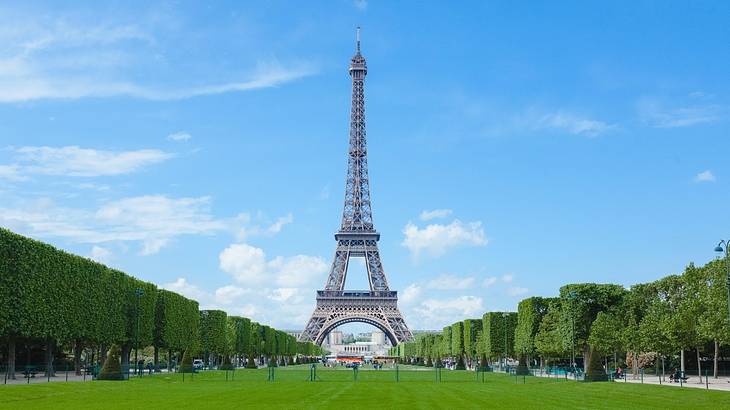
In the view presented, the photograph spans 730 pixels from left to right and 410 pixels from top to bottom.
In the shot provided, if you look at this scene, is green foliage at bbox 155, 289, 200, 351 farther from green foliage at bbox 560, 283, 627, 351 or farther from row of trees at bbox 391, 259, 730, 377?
green foliage at bbox 560, 283, 627, 351

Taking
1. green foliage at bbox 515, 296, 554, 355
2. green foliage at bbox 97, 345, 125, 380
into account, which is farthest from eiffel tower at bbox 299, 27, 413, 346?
green foliage at bbox 97, 345, 125, 380

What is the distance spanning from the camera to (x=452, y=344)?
119 metres

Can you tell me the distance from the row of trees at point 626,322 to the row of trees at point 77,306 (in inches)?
1302

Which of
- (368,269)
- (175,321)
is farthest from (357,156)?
(175,321)

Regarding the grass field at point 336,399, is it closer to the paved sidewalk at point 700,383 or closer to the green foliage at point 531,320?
the paved sidewalk at point 700,383

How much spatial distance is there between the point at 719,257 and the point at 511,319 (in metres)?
36.5

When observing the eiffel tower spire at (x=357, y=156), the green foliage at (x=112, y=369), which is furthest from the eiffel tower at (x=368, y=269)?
the green foliage at (x=112, y=369)

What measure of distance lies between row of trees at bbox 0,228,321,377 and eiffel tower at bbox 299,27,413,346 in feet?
155

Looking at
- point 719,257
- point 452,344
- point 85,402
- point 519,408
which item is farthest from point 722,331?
point 452,344

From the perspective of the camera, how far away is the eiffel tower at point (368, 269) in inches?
5103

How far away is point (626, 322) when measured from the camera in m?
73.5

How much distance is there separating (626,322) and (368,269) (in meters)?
63.4

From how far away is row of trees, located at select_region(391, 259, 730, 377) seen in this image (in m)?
58.7

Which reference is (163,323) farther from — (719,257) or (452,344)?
(452,344)
